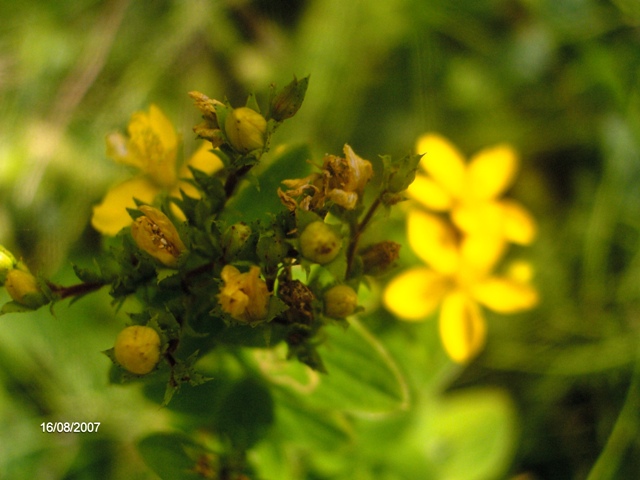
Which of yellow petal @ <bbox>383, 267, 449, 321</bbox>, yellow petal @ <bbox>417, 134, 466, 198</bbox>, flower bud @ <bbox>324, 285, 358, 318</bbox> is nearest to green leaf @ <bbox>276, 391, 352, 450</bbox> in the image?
flower bud @ <bbox>324, 285, 358, 318</bbox>

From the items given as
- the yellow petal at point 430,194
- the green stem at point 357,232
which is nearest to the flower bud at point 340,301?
the green stem at point 357,232

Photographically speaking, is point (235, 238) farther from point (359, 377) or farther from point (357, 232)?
point (359, 377)

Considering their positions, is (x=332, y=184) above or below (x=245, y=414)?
above

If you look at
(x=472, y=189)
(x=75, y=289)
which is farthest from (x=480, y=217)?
(x=75, y=289)

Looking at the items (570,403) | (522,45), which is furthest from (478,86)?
(570,403)

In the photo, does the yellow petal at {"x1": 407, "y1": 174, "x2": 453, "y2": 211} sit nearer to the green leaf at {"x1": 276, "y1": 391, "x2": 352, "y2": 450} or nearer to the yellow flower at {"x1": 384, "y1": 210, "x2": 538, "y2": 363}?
the yellow flower at {"x1": 384, "y1": 210, "x2": 538, "y2": 363}

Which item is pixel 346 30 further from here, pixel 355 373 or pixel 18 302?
pixel 18 302
